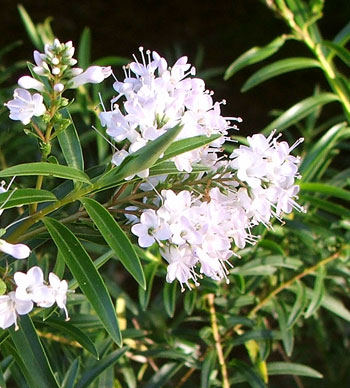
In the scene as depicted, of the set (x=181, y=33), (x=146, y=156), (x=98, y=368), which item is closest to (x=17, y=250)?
(x=146, y=156)

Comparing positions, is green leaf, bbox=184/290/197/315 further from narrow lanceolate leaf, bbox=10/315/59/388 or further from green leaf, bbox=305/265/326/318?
narrow lanceolate leaf, bbox=10/315/59/388

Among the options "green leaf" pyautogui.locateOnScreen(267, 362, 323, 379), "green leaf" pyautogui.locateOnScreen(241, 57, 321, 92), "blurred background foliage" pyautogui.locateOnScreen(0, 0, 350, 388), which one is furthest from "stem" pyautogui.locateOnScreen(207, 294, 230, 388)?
"green leaf" pyautogui.locateOnScreen(241, 57, 321, 92)

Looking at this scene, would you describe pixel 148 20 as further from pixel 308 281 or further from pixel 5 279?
pixel 5 279

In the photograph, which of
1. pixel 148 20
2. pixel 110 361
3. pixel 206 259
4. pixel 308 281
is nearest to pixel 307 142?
pixel 308 281

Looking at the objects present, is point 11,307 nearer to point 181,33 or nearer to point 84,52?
point 84,52

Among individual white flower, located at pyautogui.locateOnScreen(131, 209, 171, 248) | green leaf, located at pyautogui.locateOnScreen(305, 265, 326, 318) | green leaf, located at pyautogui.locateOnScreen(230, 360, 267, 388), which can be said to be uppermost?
individual white flower, located at pyautogui.locateOnScreen(131, 209, 171, 248)

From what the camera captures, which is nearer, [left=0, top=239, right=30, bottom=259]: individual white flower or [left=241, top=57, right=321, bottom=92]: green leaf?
[left=0, top=239, right=30, bottom=259]: individual white flower

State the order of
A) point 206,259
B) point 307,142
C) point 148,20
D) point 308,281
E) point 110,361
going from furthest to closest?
1. point 148,20
2. point 307,142
3. point 308,281
4. point 110,361
5. point 206,259
